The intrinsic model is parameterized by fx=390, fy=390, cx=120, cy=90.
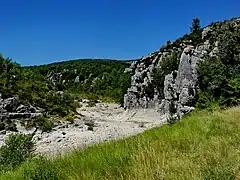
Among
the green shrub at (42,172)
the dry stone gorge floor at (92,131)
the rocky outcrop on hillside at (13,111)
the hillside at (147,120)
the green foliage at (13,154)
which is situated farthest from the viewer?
the rocky outcrop on hillside at (13,111)

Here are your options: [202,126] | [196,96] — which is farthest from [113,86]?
[202,126]

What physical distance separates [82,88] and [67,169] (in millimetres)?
91671

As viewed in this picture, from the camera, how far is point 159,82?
5228 centimetres

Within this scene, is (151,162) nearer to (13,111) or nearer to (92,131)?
(92,131)

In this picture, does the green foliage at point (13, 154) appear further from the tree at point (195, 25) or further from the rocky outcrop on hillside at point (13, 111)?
the tree at point (195, 25)

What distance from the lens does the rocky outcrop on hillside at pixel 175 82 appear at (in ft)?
131

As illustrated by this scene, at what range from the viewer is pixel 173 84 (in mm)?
46719

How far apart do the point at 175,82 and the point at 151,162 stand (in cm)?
3975

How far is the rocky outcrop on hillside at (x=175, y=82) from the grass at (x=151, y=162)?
787 inches

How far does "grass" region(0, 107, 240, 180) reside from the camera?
5.61m

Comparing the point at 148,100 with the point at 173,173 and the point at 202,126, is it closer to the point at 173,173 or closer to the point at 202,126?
the point at 202,126

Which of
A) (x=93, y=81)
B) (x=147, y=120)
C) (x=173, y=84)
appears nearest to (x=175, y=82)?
(x=173, y=84)

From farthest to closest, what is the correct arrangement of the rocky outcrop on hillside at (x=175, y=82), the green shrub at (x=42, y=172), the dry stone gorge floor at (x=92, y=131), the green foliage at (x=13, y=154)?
the rocky outcrop on hillside at (x=175, y=82), the dry stone gorge floor at (x=92, y=131), the green foliage at (x=13, y=154), the green shrub at (x=42, y=172)

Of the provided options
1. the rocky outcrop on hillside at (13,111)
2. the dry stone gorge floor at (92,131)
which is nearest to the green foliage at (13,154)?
the dry stone gorge floor at (92,131)
